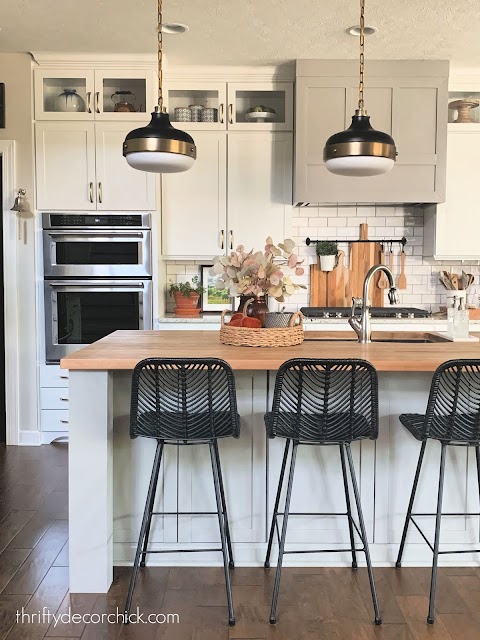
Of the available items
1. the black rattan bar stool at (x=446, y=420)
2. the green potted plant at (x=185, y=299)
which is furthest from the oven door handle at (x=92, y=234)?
the black rattan bar stool at (x=446, y=420)

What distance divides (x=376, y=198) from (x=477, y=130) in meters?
0.96

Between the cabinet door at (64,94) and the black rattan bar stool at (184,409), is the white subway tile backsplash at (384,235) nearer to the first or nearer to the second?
the cabinet door at (64,94)

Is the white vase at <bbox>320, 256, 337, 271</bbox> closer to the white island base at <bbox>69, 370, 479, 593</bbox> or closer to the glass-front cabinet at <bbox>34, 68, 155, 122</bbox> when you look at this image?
the glass-front cabinet at <bbox>34, 68, 155, 122</bbox>

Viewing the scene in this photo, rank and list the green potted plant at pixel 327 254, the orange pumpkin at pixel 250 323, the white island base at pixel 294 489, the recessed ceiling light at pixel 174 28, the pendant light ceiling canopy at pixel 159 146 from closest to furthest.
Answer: the pendant light ceiling canopy at pixel 159 146, the white island base at pixel 294 489, the orange pumpkin at pixel 250 323, the recessed ceiling light at pixel 174 28, the green potted plant at pixel 327 254

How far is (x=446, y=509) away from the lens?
9.80 feet

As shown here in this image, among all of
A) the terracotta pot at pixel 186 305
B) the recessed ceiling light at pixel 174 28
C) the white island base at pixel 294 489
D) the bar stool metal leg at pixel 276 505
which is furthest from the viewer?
the terracotta pot at pixel 186 305

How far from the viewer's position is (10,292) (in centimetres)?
488

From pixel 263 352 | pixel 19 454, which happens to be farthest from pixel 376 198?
pixel 19 454

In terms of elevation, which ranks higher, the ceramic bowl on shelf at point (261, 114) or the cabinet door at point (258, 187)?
the ceramic bowl on shelf at point (261, 114)

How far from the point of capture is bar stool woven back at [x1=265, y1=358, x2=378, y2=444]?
250cm

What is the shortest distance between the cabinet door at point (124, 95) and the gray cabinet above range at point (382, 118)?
1.12 m

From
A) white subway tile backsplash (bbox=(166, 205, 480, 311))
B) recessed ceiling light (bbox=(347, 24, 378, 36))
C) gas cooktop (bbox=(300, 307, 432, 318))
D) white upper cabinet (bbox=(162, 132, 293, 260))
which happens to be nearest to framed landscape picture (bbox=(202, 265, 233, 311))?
white subway tile backsplash (bbox=(166, 205, 480, 311))

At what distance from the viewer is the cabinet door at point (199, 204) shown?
4.99 metres

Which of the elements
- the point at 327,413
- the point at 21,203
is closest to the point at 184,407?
the point at 327,413
